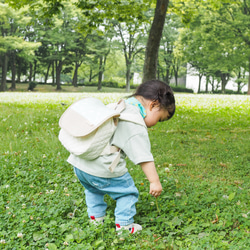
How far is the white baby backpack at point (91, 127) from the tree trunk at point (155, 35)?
313 inches

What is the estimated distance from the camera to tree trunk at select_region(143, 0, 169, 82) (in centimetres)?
991

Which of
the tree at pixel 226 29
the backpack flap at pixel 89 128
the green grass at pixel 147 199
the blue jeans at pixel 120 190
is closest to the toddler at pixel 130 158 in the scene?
the blue jeans at pixel 120 190

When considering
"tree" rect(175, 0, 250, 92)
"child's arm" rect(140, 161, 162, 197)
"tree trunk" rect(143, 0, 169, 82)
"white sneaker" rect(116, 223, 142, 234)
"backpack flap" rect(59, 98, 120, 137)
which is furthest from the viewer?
"tree" rect(175, 0, 250, 92)

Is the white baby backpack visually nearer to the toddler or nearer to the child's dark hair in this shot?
the toddler

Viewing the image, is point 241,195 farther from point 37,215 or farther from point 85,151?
point 37,215

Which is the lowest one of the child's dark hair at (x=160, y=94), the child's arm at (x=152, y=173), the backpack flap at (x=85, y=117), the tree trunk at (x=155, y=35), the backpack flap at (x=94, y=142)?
the child's arm at (x=152, y=173)

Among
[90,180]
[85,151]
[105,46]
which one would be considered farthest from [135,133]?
[105,46]

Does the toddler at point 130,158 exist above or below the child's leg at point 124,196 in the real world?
above

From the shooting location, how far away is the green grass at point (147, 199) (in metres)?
2.66

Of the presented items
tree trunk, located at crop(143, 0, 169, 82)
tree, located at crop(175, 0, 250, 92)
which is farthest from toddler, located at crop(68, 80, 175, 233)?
tree, located at crop(175, 0, 250, 92)

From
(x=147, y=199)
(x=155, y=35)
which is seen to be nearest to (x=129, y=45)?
(x=155, y=35)

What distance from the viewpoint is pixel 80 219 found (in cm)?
305

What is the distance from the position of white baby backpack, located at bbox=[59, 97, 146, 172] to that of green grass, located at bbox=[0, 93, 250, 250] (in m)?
0.79

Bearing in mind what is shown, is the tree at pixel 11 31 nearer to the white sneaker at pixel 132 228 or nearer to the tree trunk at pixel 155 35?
the tree trunk at pixel 155 35
